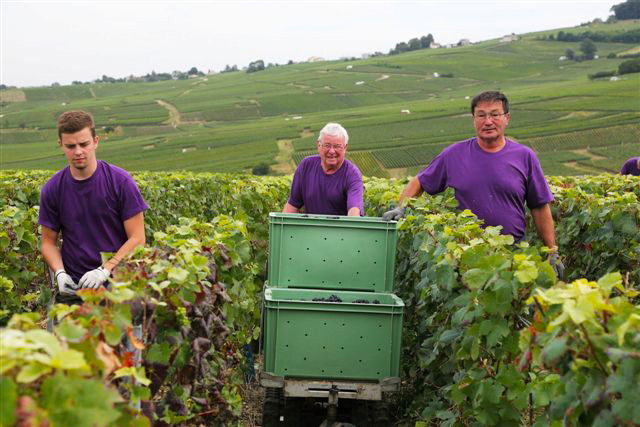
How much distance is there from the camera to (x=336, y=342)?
4980mm

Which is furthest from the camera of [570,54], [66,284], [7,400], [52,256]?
[570,54]

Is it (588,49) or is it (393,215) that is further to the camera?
(588,49)

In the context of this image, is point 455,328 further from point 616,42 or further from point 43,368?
point 616,42

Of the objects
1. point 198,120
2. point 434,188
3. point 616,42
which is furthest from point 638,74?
point 434,188

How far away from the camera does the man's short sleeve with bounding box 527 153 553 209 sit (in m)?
5.45

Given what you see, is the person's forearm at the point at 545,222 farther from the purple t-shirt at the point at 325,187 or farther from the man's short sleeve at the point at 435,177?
the purple t-shirt at the point at 325,187

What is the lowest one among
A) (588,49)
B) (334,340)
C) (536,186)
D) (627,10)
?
(334,340)

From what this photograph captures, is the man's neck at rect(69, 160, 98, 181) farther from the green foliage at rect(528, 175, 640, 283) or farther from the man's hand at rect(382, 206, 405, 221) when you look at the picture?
the green foliage at rect(528, 175, 640, 283)

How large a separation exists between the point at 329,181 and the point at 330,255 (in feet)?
2.98

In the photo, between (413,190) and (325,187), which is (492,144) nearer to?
(413,190)

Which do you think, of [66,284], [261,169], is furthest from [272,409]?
[261,169]

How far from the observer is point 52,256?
4.62 m

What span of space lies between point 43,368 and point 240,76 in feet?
472

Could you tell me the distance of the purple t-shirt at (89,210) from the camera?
457 cm
